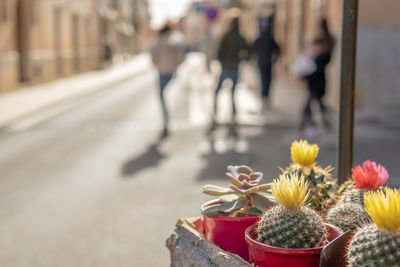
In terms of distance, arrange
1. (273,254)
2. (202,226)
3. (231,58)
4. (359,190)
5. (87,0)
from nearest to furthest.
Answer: (273,254), (359,190), (202,226), (231,58), (87,0)

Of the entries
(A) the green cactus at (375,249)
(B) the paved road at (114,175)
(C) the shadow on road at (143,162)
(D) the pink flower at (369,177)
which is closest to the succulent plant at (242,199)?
(D) the pink flower at (369,177)

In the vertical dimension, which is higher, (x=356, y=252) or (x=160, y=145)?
(x=356, y=252)

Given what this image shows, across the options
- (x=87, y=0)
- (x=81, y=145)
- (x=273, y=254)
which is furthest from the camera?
(x=87, y=0)

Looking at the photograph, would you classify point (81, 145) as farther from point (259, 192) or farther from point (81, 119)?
point (259, 192)

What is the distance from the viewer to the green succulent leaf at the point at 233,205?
84.1 inches

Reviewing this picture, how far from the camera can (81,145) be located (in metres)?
10.2

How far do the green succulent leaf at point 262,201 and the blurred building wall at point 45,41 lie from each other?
18.6 meters

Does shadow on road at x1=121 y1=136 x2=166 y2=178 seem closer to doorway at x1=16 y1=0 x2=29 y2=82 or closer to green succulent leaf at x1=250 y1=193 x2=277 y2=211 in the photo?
green succulent leaf at x1=250 y1=193 x2=277 y2=211

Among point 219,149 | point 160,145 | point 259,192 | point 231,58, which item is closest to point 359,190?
point 259,192

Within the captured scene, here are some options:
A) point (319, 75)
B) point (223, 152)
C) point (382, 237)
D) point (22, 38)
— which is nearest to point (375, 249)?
point (382, 237)

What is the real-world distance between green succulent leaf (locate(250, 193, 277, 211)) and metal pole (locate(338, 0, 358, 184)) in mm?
466

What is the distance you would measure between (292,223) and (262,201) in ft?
1.07

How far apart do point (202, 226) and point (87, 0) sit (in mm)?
34044

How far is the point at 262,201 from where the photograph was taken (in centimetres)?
212
